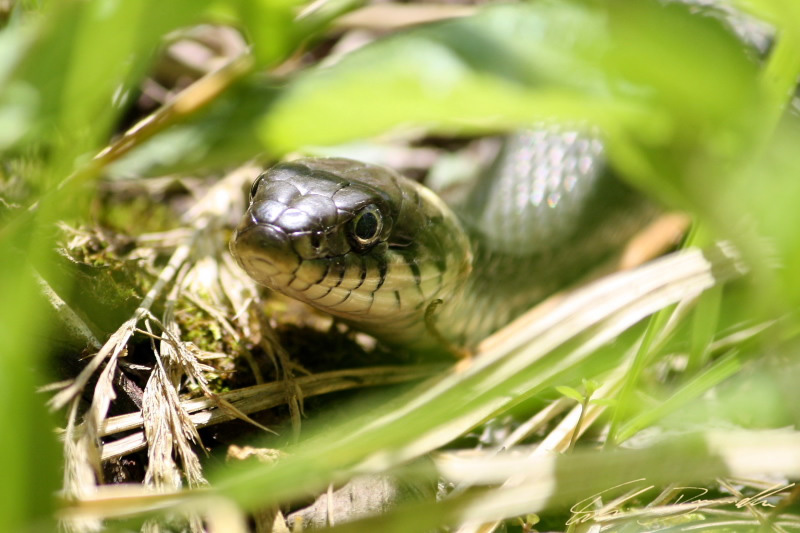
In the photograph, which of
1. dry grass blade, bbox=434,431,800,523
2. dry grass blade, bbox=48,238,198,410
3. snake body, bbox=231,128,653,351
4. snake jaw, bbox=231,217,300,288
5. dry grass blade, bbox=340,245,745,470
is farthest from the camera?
snake body, bbox=231,128,653,351

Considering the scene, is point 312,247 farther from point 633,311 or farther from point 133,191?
point 133,191

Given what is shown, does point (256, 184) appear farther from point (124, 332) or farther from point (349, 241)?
point (124, 332)

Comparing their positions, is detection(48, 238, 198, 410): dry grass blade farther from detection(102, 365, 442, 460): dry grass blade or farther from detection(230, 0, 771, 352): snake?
detection(230, 0, 771, 352): snake

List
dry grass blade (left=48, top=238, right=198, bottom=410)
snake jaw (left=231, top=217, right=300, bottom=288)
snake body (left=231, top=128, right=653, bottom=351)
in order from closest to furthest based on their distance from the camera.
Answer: dry grass blade (left=48, top=238, right=198, bottom=410) < snake jaw (left=231, top=217, right=300, bottom=288) < snake body (left=231, top=128, right=653, bottom=351)

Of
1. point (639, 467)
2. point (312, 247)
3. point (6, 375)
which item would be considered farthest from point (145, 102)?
point (639, 467)

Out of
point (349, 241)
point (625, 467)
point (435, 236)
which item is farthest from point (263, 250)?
point (625, 467)

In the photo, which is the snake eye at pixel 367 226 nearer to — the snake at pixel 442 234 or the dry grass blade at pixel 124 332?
the snake at pixel 442 234

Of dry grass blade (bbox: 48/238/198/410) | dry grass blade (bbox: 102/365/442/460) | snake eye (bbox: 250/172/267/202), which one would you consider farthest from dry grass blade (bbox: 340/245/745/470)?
snake eye (bbox: 250/172/267/202)

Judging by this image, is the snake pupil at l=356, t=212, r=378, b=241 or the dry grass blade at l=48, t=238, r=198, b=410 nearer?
the dry grass blade at l=48, t=238, r=198, b=410
